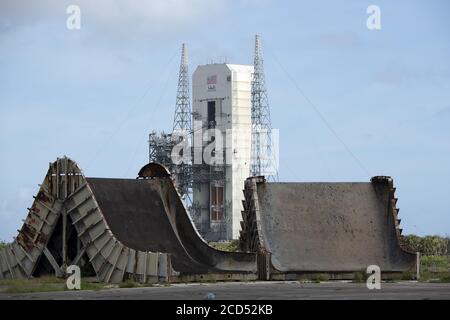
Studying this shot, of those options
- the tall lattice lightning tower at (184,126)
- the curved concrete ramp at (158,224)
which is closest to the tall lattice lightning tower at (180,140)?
the tall lattice lightning tower at (184,126)

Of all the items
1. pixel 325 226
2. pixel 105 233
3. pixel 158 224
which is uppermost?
pixel 158 224

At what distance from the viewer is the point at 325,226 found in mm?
38406

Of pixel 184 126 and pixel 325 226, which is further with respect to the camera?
pixel 184 126

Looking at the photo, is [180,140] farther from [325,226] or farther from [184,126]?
[325,226]

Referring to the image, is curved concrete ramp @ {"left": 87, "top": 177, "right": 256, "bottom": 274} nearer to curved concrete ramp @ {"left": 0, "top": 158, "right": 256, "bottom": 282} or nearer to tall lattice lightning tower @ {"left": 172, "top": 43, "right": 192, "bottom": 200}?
curved concrete ramp @ {"left": 0, "top": 158, "right": 256, "bottom": 282}

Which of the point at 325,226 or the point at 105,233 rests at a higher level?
the point at 325,226

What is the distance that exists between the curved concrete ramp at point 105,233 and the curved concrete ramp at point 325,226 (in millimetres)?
1379

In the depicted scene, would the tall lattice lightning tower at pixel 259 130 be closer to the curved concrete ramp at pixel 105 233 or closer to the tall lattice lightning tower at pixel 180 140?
the tall lattice lightning tower at pixel 180 140

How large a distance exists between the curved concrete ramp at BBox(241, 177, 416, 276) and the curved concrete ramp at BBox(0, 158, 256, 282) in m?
1.38

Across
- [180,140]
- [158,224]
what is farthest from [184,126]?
[158,224]

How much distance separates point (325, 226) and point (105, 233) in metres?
7.47
